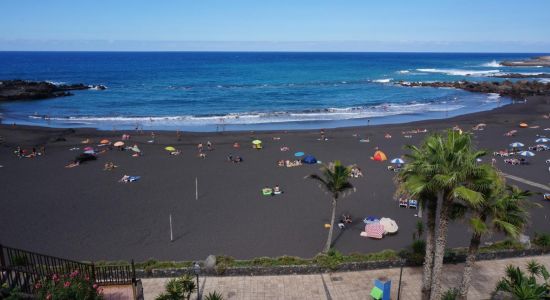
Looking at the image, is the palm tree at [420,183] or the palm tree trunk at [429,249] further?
the palm tree trunk at [429,249]

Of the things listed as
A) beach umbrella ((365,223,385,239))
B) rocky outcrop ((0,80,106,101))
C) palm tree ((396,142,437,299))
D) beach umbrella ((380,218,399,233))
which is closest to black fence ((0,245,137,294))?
palm tree ((396,142,437,299))

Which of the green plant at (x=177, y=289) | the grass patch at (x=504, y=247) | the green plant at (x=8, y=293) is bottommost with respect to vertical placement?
the grass patch at (x=504, y=247)

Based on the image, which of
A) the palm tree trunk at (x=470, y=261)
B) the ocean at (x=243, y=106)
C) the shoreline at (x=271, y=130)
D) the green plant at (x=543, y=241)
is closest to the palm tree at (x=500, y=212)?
the palm tree trunk at (x=470, y=261)

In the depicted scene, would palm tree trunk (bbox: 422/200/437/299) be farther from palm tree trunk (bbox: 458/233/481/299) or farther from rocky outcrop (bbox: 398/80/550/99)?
rocky outcrop (bbox: 398/80/550/99)

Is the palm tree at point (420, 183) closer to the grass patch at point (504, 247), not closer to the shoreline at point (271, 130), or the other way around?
the grass patch at point (504, 247)

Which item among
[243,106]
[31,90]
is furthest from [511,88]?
[31,90]

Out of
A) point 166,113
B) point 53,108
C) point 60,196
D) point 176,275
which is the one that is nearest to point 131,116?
point 166,113

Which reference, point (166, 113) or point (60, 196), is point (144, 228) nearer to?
point (60, 196)
